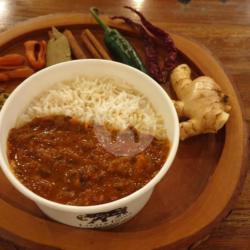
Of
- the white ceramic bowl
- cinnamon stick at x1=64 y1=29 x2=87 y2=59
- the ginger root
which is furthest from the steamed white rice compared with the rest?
cinnamon stick at x1=64 y1=29 x2=87 y2=59

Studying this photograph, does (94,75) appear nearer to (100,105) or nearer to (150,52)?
(100,105)

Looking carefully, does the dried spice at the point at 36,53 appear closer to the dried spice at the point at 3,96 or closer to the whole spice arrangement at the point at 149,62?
the whole spice arrangement at the point at 149,62

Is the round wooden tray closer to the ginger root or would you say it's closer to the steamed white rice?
the ginger root

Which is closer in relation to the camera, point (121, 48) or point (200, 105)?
point (200, 105)

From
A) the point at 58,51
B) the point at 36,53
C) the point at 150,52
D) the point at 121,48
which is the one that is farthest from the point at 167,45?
the point at 36,53

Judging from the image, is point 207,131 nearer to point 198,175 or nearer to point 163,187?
point 198,175

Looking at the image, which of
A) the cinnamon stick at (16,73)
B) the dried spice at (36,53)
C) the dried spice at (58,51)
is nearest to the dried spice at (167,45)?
the dried spice at (58,51)
